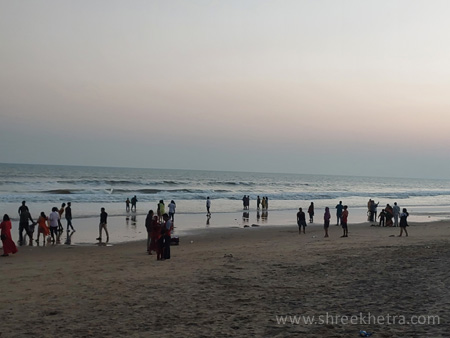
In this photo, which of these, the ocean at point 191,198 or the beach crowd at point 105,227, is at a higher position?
the beach crowd at point 105,227

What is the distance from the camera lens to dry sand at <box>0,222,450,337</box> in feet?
24.1

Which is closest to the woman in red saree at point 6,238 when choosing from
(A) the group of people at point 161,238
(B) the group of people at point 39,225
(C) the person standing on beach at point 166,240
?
(B) the group of people at point 39,225

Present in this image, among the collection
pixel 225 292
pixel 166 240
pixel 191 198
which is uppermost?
pixel 166 240

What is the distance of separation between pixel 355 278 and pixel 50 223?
45.6 ft

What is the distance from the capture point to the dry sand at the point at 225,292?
734 centimetres

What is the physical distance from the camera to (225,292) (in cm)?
962

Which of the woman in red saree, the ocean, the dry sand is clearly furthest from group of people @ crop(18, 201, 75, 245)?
the ocean

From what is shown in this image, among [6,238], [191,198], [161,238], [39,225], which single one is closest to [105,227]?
[39,225]

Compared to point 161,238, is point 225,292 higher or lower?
lower

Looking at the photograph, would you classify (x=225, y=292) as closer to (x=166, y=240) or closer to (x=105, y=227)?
(x=166, y=240)

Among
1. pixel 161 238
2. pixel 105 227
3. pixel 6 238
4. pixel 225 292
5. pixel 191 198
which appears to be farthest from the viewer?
pixel 191 198

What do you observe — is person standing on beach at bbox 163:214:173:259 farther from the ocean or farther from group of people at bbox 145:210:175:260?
the ocean

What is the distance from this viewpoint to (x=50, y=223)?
64.4ft

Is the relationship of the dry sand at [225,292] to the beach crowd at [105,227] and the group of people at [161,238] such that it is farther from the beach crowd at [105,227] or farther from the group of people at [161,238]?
the beach crowd at [105,227]
